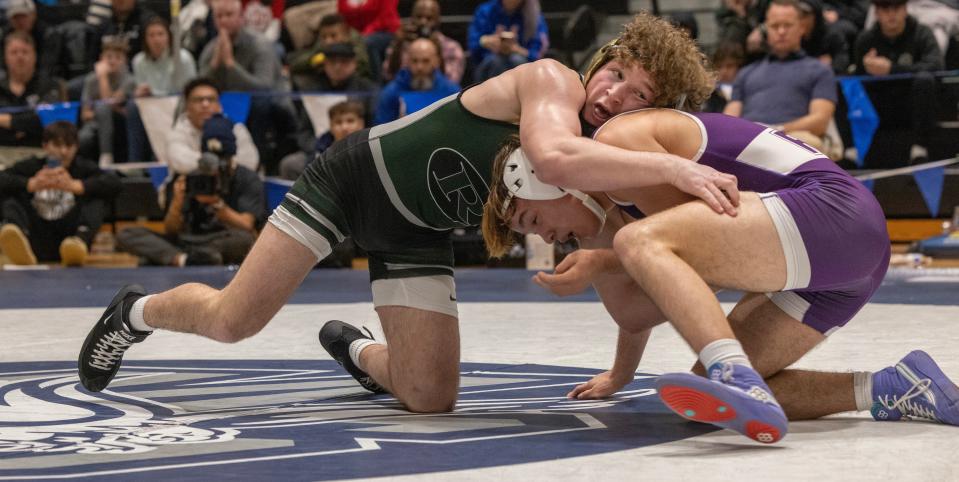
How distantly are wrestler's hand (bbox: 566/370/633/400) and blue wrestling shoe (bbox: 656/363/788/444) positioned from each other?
80 cm

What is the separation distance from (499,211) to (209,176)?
5.66 metres

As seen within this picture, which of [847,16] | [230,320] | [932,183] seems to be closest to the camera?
[230,320]

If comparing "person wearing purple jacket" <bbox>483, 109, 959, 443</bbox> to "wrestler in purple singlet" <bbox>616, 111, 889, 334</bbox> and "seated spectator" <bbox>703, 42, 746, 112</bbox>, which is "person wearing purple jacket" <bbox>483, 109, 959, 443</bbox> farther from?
"seated spectator" <bbox>703, 42, 746, 112</bbox>

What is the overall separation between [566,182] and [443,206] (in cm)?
57

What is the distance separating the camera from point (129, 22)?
35.0 ft

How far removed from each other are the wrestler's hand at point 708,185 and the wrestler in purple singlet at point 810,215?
0.10 m

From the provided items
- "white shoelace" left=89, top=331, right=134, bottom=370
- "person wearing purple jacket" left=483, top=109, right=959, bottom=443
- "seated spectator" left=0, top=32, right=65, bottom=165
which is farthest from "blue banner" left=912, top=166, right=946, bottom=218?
"seated spectator" left=0, top=32, right=65, bottom=165

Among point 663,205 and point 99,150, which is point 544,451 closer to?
point 663,205

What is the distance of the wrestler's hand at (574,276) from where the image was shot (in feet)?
9.71

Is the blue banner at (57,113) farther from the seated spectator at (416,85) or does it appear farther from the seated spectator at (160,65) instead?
the seated spectator at (416,85)

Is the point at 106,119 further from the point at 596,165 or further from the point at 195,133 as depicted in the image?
the point at 596,165

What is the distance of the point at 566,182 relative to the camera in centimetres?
285

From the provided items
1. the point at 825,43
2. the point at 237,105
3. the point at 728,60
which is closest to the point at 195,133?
the point at 237,105

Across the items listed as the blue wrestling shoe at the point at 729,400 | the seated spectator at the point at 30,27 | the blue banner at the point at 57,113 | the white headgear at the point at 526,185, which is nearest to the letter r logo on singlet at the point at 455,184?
the white headgear at the point at 526,185
